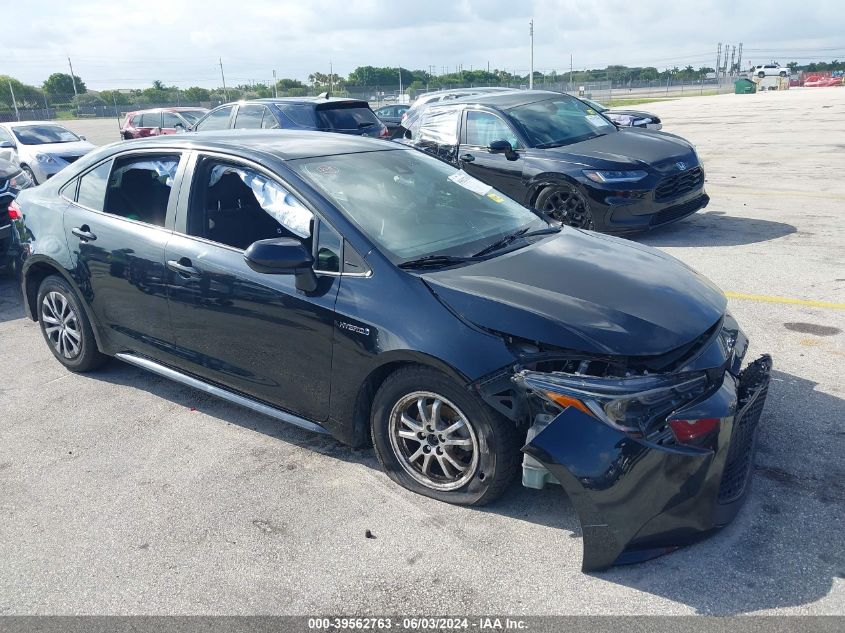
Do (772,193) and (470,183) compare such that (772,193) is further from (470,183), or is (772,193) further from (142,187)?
(142,187)

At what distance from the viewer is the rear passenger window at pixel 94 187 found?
4816 mm

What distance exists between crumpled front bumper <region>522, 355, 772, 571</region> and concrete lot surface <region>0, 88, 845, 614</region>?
0.16 meters

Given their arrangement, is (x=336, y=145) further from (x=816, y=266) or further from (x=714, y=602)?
(x=816, y=266)

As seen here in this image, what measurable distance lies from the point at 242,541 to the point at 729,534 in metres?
2.12

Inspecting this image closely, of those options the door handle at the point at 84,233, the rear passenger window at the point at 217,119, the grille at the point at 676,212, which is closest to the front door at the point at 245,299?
the door handle at the point at 84,233

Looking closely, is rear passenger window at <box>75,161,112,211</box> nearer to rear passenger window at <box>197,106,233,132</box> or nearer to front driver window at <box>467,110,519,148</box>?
front driver window at <box>467,110,519,148</box>

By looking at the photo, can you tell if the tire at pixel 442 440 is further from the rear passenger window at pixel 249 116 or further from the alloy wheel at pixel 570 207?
the rear passenger window at pixel 249 116

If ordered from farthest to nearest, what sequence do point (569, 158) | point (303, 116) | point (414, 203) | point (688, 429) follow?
point (303, 116) < point (569, 158) < point (414, 203) < point (688, 429)

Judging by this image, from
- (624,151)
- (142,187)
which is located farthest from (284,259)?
(624,151)

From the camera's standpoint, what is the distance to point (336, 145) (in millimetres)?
4355

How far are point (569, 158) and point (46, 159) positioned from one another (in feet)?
39.2

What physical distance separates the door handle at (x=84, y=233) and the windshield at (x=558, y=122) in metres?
5.35

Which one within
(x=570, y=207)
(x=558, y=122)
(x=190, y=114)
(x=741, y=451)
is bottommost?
(x=741, y=451)

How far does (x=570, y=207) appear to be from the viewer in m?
8.24
